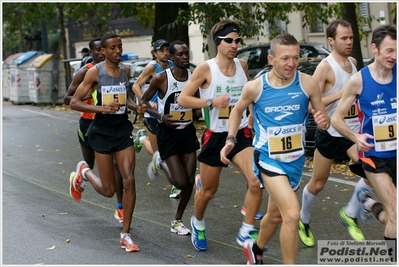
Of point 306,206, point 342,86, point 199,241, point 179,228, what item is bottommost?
point 179,228

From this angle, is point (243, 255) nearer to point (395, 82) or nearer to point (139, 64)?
point (395, 82)

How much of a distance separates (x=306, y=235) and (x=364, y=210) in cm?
92

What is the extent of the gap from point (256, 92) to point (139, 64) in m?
15.4

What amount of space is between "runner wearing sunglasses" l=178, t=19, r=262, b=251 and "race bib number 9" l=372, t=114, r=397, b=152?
134 centimetres

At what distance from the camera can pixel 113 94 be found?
7.61 metres

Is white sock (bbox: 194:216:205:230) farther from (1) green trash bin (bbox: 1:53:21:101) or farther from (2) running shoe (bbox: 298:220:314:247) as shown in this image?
(1) green trash bin (bbox: 1:53:21:101)

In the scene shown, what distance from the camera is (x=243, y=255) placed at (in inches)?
266

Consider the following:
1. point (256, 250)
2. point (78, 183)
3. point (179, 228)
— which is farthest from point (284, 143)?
point (78, 183)

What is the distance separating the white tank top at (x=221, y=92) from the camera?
689cm

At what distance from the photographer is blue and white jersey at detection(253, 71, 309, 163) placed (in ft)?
19.0

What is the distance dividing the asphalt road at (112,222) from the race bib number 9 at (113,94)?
135cm

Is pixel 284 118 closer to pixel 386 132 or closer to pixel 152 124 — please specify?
pixel 386 132

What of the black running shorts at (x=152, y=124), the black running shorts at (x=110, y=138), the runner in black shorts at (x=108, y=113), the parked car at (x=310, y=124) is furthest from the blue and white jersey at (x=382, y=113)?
the parked car at (x=310, y=124)

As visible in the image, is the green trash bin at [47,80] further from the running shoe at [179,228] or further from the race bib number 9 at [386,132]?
the race bib number 9 at [386,132]
